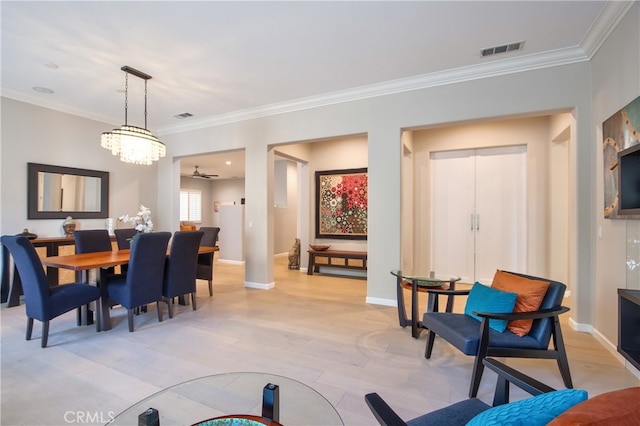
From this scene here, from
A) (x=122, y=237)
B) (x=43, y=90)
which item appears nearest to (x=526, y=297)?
(x=122, y=237)

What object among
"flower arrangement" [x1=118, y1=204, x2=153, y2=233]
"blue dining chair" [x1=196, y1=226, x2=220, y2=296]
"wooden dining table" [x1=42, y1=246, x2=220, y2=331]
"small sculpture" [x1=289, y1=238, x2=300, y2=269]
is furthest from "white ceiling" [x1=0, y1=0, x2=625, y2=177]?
"small sculpture" [x1=289, y1=238, x2=300, y2=269]

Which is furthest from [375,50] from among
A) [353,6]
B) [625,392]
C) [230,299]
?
[230,299]

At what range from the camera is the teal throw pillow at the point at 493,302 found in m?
2.11

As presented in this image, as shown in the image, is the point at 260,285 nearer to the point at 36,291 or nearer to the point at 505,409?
the point at 36,291

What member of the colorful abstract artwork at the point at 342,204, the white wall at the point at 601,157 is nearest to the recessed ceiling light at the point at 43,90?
the colorful abstract artwork at the point at 342,204

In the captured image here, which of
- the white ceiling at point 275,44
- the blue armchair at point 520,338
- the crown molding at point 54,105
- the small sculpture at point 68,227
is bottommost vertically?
the blue armchair at point 520,338

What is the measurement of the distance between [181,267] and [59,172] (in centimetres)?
291

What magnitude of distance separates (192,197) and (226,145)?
7313 mm

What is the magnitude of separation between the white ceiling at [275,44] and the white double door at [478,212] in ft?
6.05

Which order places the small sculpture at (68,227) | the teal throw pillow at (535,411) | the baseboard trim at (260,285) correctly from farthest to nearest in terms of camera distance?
the baseboard trim at (260,285), the small sculpture at (68,227), the teal throw pillow at (535,411)

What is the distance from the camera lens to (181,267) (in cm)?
363

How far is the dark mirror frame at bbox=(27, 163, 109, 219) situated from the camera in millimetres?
4277

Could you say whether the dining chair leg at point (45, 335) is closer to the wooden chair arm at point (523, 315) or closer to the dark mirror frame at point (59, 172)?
the dark mirror frame at point (59, 172)

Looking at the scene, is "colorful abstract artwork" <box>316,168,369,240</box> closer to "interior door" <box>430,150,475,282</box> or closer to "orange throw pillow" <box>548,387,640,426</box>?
"interior door" <box>430,150,475,282</box>
